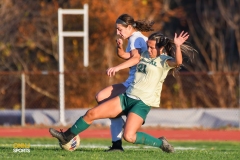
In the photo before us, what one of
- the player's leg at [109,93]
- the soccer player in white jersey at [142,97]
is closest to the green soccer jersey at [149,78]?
the soccer player in white jersey at [142,97]

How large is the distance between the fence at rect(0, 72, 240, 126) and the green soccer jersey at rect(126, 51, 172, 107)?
12829 mm

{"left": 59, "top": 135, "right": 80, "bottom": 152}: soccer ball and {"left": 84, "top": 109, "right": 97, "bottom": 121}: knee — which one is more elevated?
{"left": 84, "top": 109, "right": 97, "bottom": 121}: knee

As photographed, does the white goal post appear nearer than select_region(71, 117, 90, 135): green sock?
No

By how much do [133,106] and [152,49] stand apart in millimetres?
806

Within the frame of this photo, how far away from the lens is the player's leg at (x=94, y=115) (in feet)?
33.3

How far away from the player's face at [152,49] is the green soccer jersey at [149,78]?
0.18ft

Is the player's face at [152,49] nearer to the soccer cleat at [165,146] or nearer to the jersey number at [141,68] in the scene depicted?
the jersey number at [141,68]

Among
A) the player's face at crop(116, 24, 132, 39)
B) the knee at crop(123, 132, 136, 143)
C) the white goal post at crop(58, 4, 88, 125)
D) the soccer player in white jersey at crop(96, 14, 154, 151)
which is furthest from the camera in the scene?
the white goal post at crop(58, 4, 88, 125)

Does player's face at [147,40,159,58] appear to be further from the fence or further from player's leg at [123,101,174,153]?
the fence

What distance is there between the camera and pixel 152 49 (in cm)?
1027

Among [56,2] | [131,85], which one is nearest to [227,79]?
[56,2]

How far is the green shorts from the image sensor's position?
33.3 ft

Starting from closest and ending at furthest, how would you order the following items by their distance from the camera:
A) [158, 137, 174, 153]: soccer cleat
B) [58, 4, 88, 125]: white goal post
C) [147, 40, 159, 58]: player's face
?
[147, 40, 159, 58]: player's face → [158, 137, 174, 153]: soccer cleat → [58, 4, 88, 125]: white goal post

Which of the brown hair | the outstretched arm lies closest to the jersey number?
the outstretched arm
